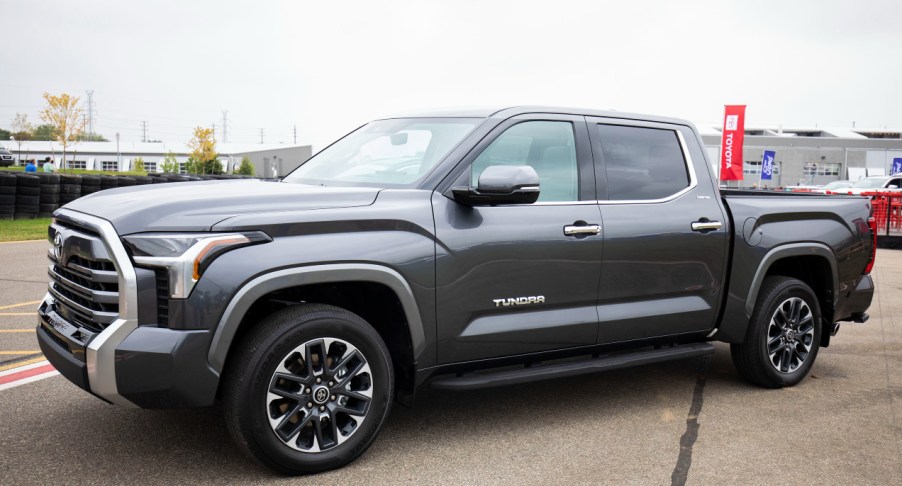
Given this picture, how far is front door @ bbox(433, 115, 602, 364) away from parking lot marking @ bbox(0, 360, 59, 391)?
2894 millimetres

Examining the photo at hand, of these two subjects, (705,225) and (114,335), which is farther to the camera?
(705,225)

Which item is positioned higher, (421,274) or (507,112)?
(507,112)

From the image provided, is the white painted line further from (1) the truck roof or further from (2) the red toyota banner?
(2) the red toyota banner

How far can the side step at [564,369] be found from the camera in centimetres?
432

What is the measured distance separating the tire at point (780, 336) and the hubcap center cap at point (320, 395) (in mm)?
3116

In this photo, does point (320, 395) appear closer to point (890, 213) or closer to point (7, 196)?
point (7, 196)

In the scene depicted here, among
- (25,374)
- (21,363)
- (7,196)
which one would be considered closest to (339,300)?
(25,374)

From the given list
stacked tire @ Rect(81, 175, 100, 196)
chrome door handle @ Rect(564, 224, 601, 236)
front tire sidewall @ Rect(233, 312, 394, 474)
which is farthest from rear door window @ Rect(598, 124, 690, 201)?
stacked tire @ Rect(81, 175, 100, 196)

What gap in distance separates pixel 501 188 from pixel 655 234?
1323 mm

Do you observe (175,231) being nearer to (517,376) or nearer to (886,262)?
(517,376)

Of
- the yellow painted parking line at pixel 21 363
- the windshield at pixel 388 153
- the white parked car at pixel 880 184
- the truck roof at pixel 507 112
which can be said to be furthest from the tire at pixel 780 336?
the white parked car at pixel 880 184

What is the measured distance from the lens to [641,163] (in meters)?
5.23

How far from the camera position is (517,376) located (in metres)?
4.49

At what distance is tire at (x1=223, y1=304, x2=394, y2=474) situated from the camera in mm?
3688
